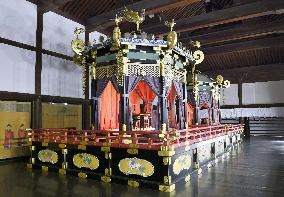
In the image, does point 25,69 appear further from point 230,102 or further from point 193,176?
point 230,102

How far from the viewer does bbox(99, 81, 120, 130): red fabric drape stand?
8.56 metres

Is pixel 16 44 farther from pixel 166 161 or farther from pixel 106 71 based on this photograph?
pixel 166 161

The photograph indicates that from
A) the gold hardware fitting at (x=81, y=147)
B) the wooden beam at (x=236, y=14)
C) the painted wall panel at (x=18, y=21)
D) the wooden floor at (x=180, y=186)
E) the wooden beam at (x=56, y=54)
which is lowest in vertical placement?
the wooden floor at (x=180, y=186)

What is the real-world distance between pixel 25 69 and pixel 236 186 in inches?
317

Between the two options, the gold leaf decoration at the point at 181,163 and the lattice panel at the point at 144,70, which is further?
the lattice panel at the point at 144,70

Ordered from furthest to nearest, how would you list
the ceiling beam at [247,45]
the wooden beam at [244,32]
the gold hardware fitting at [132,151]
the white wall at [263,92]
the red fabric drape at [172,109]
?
1. the white wall at [263,92]
2. the ceiling beam at [247,45]
3. the wooden beam at [244,32]
4. the red fabric drape at [172,109]
5. the gold hardware fitting at [132,151]

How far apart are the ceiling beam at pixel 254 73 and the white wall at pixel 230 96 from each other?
551 mm

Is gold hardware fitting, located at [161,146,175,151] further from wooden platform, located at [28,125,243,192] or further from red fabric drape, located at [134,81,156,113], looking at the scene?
red fabric drape, located at [134,81,156,113]

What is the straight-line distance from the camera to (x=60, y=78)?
10867mm

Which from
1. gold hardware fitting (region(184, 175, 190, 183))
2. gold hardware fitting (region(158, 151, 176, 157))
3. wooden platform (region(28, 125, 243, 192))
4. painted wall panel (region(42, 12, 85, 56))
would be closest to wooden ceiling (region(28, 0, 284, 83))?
painted wall panel (region(42, 12, 85, 56))

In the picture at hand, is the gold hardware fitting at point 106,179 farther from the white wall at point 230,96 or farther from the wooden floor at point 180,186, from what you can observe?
the white wall at point 230,96

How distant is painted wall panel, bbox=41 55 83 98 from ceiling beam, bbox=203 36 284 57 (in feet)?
27.9

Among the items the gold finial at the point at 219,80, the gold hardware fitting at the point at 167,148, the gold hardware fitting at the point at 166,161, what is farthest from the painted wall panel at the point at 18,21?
the gold finial at the point at 219,80

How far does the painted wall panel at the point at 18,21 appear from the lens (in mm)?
8664
